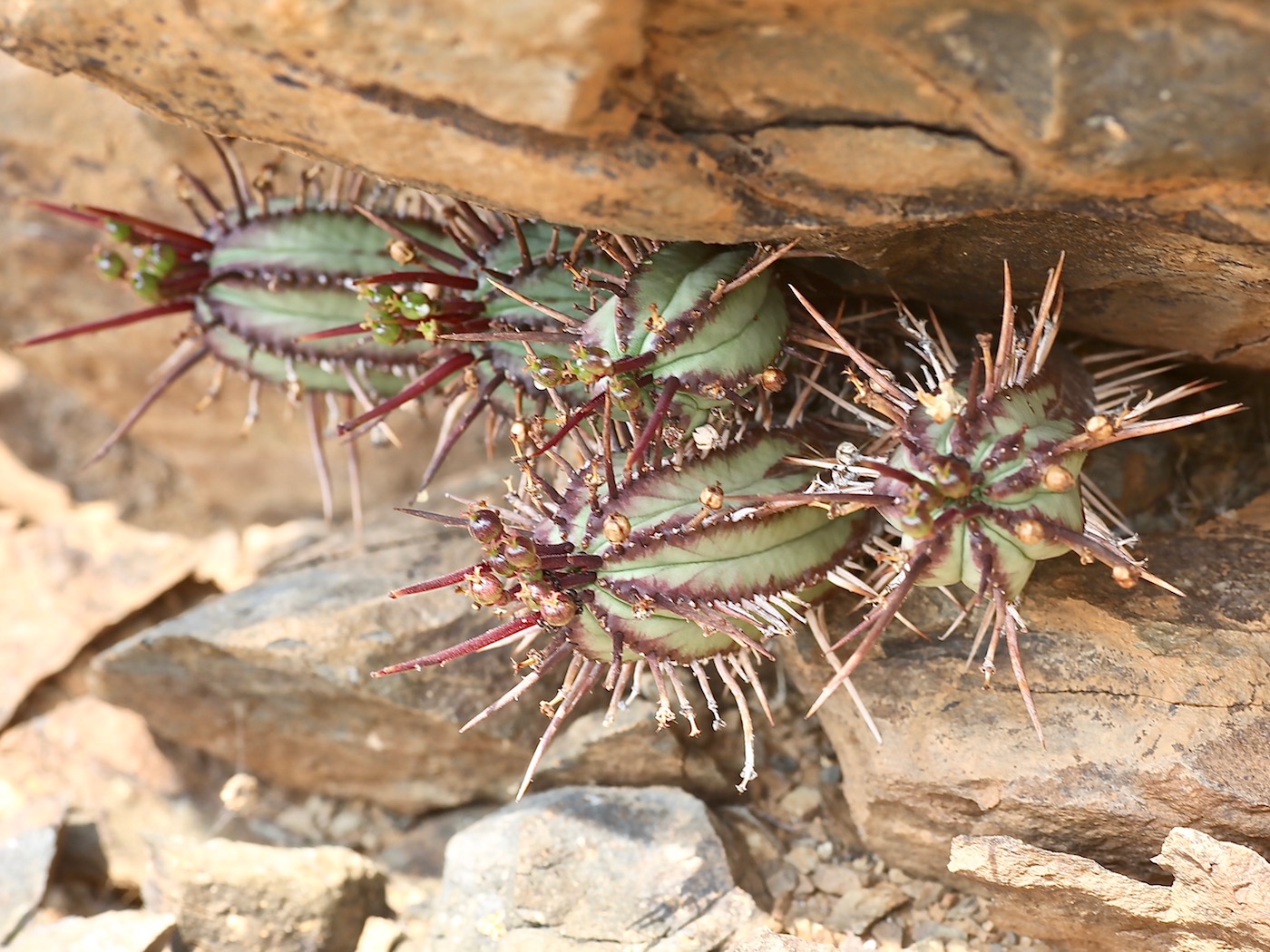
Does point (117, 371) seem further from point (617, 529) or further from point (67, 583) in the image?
point (617, 529)

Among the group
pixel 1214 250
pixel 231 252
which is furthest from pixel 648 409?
pixel 231 252

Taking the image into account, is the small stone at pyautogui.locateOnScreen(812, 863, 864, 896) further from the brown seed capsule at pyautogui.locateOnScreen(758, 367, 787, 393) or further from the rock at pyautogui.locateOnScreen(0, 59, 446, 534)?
the rock at pyautogui.locateOnScreen(0, 59, 446, 534)

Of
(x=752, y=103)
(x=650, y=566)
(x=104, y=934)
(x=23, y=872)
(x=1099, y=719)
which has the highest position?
(x=752, y=103)

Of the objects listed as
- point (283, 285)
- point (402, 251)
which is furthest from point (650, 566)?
point (283, 285)

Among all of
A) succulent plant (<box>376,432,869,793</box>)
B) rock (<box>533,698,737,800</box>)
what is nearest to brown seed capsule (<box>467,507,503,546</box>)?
succulent plant (<box>376,432,869,793</box>)

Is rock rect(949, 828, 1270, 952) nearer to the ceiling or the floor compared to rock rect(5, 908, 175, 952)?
nearer to the ceiling
